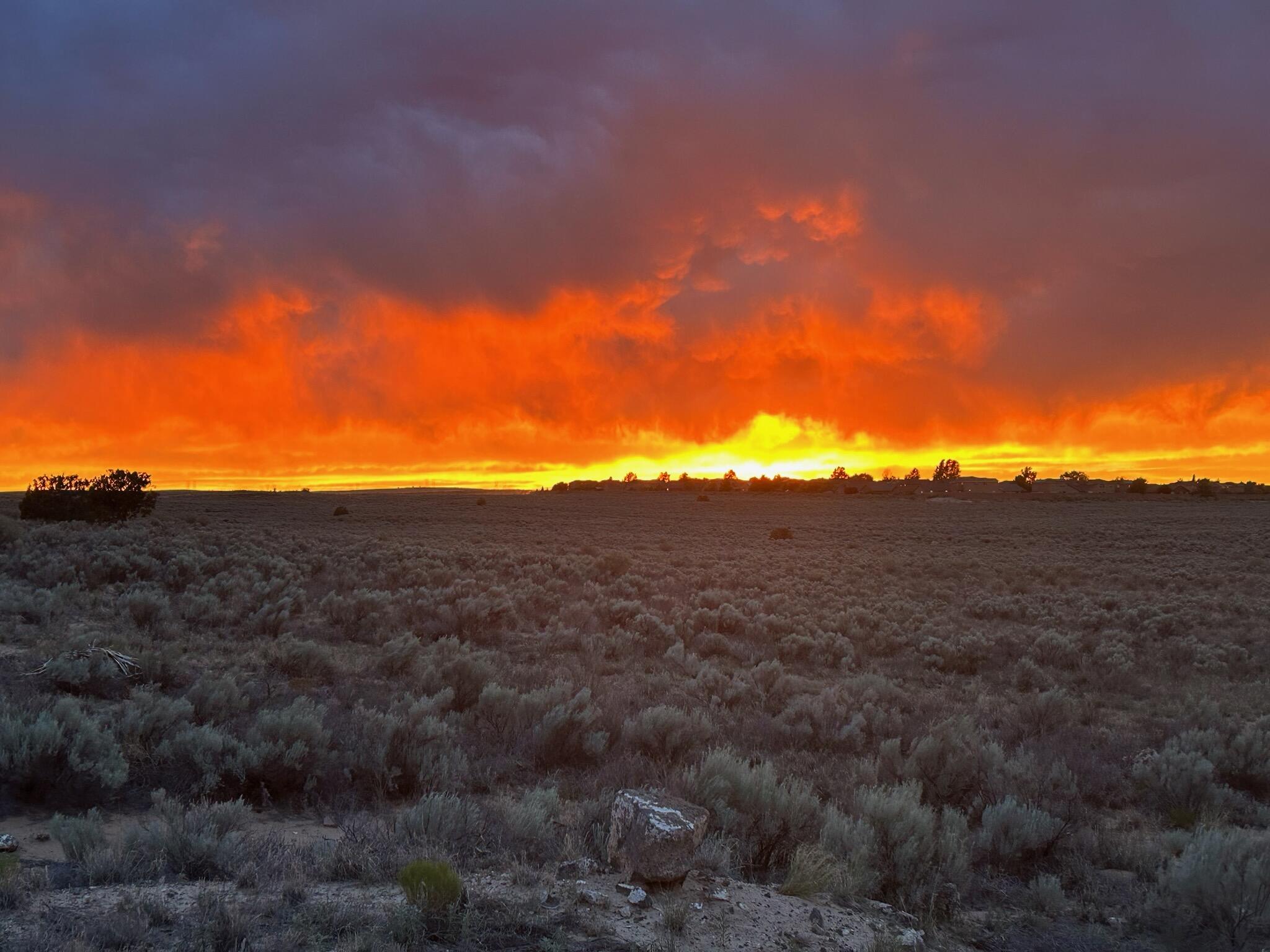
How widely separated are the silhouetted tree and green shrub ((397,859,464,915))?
1802 inches

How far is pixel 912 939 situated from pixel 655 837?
1749 mm

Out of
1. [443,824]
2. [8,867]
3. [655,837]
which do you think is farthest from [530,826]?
[8,867]

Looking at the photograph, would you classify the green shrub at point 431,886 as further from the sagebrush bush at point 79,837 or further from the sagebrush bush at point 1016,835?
the sagebrush bush at point 1016,835

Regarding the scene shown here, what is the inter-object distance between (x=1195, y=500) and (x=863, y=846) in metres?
106

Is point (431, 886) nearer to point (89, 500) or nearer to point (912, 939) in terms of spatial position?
point (912, 939)

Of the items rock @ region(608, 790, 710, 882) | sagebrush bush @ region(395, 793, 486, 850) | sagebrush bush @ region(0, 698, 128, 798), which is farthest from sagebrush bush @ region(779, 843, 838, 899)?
sagebrush bush @ region(0, 698, 128, 798)

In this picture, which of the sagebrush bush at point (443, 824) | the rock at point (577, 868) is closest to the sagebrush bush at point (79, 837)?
the sagebrush bush at point (443, 824)

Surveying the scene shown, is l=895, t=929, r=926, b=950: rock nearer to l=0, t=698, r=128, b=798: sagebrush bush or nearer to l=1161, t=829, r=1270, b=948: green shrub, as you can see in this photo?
l=1161, t=829, r=1270, b=948: green shrub

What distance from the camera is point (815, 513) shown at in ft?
242

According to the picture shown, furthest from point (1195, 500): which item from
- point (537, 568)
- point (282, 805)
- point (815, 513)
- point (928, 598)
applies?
point (282, 805)

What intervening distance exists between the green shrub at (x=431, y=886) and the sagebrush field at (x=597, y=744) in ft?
0.32

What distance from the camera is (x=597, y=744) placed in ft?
29.5

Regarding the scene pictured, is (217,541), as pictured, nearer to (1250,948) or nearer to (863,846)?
(863,846)

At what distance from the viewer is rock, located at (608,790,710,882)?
525cm
